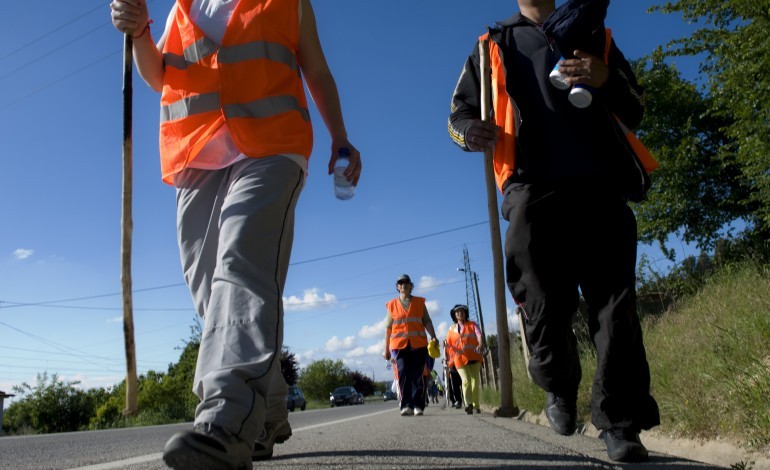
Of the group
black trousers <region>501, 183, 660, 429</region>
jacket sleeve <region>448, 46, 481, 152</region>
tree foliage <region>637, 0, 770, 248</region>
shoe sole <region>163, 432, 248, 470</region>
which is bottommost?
shoe sole <region>163, 432, 248, 470</region>

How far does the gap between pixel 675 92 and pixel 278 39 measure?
17761 millimetres

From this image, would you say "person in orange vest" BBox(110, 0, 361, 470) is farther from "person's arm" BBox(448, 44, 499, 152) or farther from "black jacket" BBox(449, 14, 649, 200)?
"black jacket" BBox(449, 14, 649, 200)

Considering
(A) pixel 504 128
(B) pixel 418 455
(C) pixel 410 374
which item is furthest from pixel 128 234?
(C) pixel 410 374

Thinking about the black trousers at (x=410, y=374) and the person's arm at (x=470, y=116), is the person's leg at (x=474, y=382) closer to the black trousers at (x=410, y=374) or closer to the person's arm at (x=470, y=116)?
the black trousers at (x=410, y=374)

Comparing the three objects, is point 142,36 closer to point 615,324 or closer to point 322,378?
point 615,324

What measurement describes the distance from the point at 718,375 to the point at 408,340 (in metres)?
5.94

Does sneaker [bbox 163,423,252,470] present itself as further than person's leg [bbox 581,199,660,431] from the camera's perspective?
No

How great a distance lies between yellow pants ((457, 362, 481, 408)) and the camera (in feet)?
34.6

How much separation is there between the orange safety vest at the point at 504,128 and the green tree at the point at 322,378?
98.6m

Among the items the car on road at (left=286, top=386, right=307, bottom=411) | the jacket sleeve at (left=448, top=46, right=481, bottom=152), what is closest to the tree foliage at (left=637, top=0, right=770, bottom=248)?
the jacket sleeve at (left=448, top=46, right=481, bottom=152)

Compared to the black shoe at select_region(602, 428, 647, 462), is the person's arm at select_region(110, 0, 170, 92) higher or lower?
higher

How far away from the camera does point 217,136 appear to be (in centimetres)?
262

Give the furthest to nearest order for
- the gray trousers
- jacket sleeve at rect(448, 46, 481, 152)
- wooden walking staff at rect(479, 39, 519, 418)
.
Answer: wooden walking staff at rect(479, 39, 519, 418), jacket sleeve at rect(448, 46, 481, 152), the gray trousers

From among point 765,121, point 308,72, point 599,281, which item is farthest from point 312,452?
point 765,121
